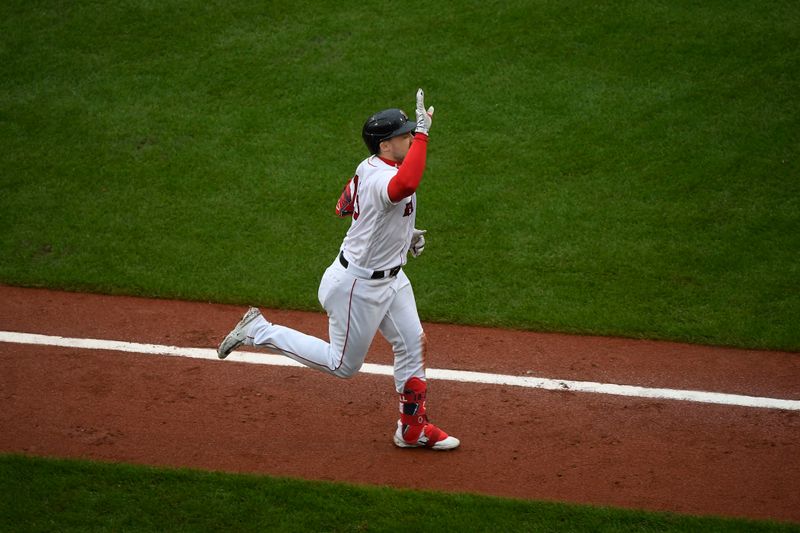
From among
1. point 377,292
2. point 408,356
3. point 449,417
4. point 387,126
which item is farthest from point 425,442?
point 387,126

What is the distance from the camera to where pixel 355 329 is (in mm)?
5086

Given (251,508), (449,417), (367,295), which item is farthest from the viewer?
(449,417)

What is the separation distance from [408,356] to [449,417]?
0.69 meters

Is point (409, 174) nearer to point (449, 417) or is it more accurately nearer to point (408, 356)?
point (408, 356)

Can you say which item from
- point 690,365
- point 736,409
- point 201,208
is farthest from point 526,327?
point 201,208

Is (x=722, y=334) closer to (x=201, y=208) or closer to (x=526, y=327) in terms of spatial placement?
(x=526, y=327)

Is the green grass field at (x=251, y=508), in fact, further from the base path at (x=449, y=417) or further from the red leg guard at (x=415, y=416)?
the red leg guard at (x=415, y=416)

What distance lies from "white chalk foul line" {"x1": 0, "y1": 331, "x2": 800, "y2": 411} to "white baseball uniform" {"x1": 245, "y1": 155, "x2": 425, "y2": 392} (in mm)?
876

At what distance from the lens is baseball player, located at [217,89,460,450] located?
4906mm

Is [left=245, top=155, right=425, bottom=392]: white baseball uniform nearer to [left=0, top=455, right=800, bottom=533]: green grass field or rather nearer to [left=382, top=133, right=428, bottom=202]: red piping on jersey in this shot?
[left=382, top=133, right=428, bottom=202]: red piping on jersey

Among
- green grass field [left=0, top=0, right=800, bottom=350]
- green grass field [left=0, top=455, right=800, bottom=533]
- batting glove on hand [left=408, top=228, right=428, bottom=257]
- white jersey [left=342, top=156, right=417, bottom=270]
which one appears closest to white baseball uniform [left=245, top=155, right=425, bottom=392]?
white jersey [left=342, top=156, right=417, bottom=270]

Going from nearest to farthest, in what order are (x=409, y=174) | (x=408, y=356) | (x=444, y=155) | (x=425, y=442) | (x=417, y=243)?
1. (x=409, y=174)
2. (x=408, y=356)
3. (x=425, y=442)
4. (x=417, y=243)
5. (x=444, y=155)

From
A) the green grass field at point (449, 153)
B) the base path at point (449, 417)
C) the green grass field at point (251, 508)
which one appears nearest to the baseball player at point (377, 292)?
the base path at point (449, 417)

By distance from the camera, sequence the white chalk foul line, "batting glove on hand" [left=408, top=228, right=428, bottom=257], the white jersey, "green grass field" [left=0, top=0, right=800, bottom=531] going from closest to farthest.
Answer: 1. the white jersey
2. "batting glove on hand" [left=408, top=228, right=428, bottom=257]
3. the white chalk foul line
4. "green grass field" [left=0, top=0, right=800, bottom=531]
